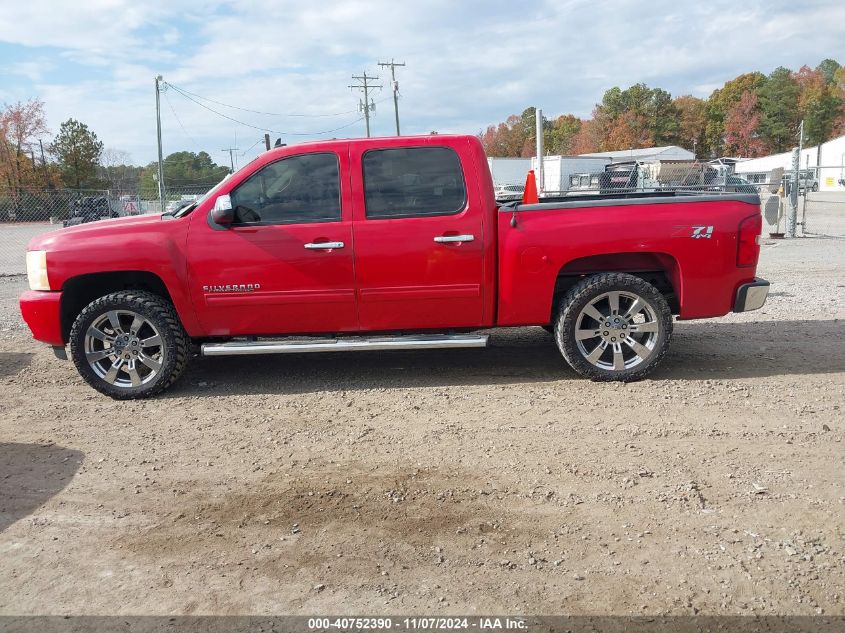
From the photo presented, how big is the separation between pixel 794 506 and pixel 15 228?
3536 centimetres

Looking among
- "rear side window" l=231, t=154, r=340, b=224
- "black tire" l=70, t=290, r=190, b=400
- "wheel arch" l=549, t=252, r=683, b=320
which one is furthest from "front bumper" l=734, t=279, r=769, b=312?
"black tire" l=70, t=290, r=190, b=400

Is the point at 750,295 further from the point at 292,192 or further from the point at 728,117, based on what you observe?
the point at 728,117

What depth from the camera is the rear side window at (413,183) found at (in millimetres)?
5582

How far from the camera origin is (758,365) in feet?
20.3

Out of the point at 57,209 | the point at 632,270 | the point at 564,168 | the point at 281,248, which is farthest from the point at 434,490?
the point at 564,168

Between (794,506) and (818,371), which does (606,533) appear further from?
(818,371)

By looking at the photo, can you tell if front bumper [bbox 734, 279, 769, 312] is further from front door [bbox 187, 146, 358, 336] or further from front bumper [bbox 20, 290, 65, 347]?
front bumper [bbox 20, 290, 65, 347]

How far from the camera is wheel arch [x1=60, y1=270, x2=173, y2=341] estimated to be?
574 centimetres

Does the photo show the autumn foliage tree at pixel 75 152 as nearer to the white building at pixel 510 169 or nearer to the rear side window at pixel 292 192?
the white building at pixel 510 169

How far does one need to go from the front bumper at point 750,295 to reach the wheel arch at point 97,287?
4420mm

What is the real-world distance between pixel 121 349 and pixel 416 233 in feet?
8.14

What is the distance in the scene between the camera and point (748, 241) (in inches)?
222

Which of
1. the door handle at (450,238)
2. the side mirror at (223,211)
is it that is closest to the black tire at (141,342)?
the side mirror at (223,211)

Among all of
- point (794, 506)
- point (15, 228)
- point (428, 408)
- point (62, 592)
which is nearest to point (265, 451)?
point (428, 408)
